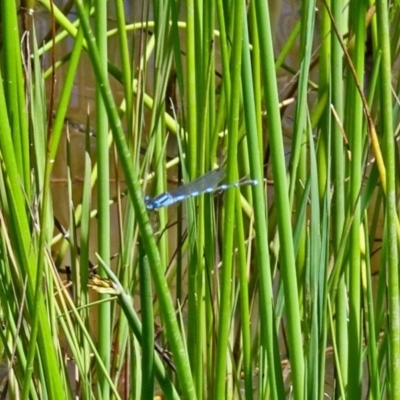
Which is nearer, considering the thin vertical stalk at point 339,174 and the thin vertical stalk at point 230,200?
the thin vertical stalk at point 230,200

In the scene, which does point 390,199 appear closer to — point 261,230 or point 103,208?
point 261,230

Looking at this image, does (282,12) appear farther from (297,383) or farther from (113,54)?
(297,383)

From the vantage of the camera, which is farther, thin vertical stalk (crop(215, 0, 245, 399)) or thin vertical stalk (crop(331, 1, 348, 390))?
thin vertical stalk (crop(331, 1, 348, 390))

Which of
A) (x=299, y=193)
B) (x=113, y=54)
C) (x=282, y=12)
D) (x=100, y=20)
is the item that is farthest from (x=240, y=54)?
(x=282, y=12)

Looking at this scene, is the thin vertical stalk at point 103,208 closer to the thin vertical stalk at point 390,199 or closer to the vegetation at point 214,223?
the vegetation at point 214,223

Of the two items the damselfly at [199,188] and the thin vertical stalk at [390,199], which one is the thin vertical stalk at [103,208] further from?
the thin vertical stalk at [390,199]

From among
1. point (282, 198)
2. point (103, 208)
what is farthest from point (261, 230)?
point (103, 208)

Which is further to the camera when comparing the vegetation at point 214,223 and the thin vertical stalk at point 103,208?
the thin vertical stalk at point 103,208

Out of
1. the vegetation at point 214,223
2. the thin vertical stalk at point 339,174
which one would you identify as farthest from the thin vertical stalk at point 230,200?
the thin vertical stalk at point 339,174

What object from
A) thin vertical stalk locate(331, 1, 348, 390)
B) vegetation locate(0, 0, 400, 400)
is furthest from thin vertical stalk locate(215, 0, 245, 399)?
thin vertical stalk locate(331, 1, 348, 390)

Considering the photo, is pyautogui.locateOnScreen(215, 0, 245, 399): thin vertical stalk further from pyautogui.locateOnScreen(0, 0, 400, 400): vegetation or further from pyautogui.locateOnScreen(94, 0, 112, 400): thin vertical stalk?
pyautogui.locateOnScreen(94, 0, 112, 400): thin vertical stalk

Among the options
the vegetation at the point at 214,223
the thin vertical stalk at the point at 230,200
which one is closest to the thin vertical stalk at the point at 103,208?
the vegetation at the point at 214,223
